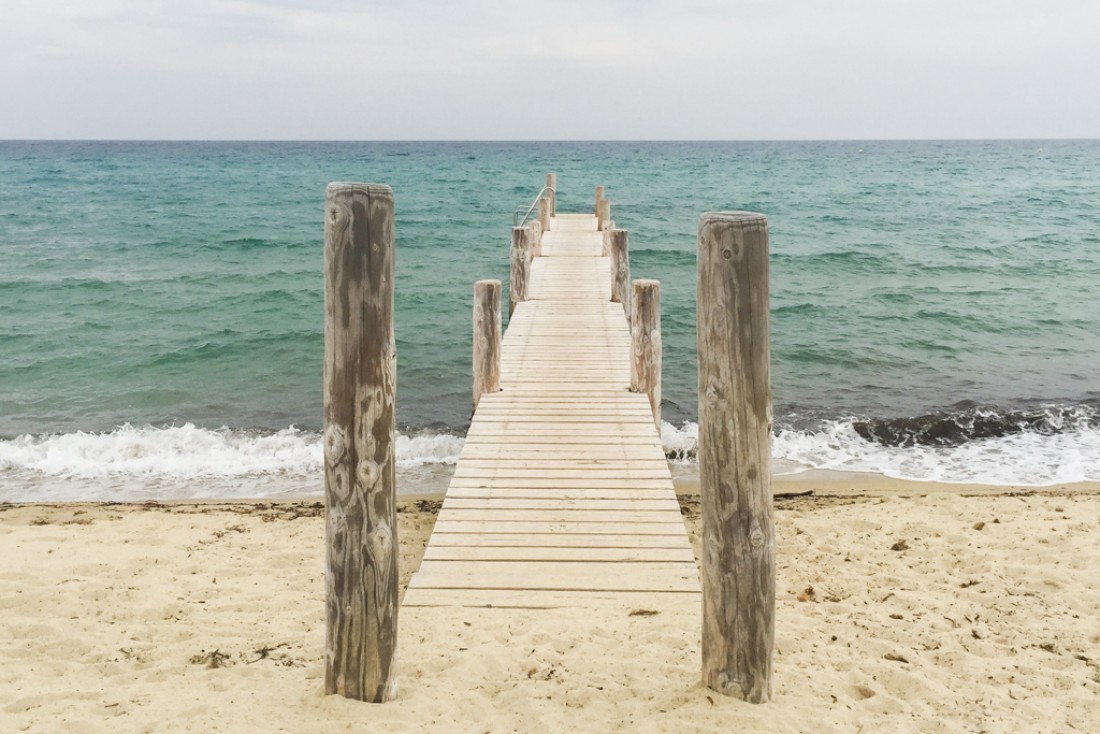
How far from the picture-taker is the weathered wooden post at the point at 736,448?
3.38 metres

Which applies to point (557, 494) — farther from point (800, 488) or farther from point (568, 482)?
point (800, 488)

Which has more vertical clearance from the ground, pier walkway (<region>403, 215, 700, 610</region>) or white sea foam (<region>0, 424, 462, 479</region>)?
pier walkway (<region>403, 215, 700, 610</region>)

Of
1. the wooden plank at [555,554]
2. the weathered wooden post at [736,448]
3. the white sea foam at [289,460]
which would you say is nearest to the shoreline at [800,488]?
the white sea foam at [289,460]

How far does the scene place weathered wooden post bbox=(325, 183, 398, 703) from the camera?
3.35 meters

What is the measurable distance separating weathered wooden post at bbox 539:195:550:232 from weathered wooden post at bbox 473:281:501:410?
35.2 feet

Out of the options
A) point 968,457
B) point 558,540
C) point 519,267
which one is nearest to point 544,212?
point 519,267

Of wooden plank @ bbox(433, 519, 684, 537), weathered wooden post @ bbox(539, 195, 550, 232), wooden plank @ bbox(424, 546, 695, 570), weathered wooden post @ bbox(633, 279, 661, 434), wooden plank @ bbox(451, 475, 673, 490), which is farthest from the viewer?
weathered wooden post @ bbox(539, 195, 550, 232)

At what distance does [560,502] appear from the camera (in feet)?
20.1

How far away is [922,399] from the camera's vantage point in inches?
516

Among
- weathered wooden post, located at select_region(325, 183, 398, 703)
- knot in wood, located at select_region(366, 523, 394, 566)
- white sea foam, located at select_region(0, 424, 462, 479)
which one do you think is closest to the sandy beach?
weathered wooden post, located at select_region(325, 183, 398, 703)

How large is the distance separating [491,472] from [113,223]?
109ft

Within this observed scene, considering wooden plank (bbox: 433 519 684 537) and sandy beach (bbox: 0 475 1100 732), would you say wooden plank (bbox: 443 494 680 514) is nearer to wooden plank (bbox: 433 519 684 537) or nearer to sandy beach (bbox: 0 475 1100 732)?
wooden plank (bbox: 433 519 684 537)

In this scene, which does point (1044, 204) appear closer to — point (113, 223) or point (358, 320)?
point (113, 223)

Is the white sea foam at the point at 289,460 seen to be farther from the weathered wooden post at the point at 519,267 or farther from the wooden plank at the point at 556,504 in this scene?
the wooden plank at the point at 556,504
